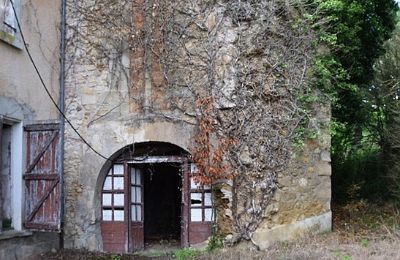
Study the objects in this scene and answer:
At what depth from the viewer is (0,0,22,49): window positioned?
728 cm

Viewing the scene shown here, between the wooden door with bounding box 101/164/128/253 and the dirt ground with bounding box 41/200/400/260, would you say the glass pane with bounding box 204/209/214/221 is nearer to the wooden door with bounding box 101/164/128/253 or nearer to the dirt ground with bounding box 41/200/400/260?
the dirt ground with bounding box 41/200/400/260

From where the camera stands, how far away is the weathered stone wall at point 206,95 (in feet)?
26.7

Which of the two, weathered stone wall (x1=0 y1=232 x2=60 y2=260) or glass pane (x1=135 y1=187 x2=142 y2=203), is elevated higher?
glass pane (x1=135 y1=187 x2=142 y2=203)

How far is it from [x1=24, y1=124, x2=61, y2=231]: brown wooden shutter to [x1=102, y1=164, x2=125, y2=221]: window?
129cm

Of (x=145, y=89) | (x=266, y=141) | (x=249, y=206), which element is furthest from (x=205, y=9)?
(x=249, y=206)

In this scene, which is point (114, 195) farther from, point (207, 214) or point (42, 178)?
point (207, 214)

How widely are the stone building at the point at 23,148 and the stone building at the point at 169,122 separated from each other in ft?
0.07

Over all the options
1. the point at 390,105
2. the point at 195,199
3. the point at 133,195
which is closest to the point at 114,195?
the point at 133,195

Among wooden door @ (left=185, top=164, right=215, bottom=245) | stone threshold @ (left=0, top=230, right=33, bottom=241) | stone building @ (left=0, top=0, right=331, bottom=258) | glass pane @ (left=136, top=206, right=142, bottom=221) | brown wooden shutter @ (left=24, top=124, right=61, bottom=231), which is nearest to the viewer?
stone threshold @ (left=0, top=230, right=33, bottom=241)

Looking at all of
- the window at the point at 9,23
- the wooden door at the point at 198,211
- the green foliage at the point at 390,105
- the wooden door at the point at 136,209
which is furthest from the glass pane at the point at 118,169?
the green foliage at the point at 390,105

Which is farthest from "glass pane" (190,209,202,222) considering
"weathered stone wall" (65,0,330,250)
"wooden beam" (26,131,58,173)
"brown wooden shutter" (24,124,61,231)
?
"wooden beam" (26,131,58,173)

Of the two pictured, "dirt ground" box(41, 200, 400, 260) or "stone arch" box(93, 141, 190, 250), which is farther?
"stone arch" box(93, 141, 190, 250)

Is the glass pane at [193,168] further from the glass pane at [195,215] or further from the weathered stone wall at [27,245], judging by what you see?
the weathered stone wall at [27,245]

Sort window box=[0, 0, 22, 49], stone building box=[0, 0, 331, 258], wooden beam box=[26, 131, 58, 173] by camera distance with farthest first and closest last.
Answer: stone building box=[0, 0, 331, 258] < wooden beam box=[26, 131, 58, 173] < window box=[0, 0, 22, 49]
